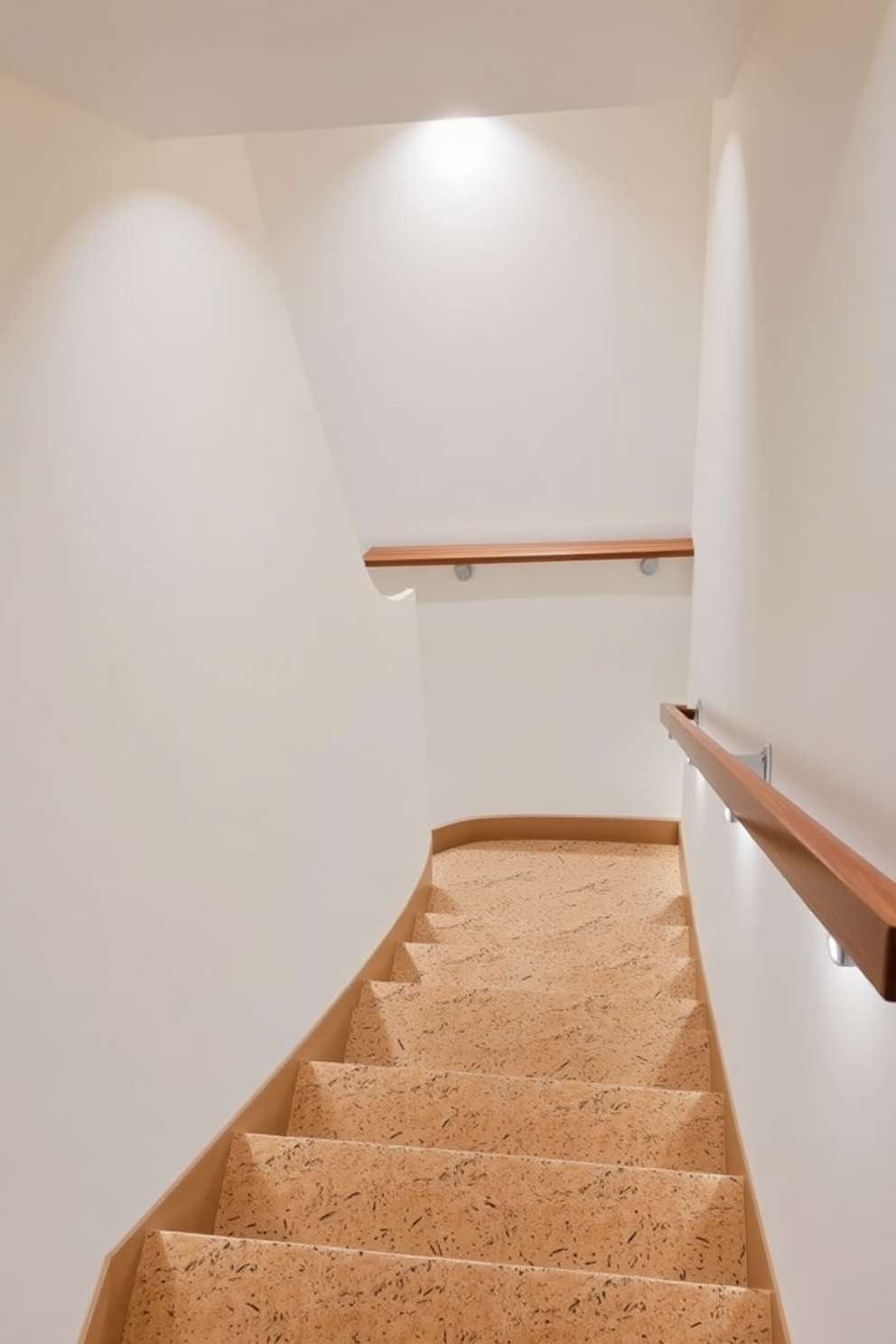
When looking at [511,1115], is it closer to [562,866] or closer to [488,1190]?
[488,1190]

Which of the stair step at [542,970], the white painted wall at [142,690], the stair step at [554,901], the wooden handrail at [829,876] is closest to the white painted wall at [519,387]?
the stair step at [554,901]

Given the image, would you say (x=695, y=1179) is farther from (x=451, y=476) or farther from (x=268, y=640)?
(x=451, y=476)

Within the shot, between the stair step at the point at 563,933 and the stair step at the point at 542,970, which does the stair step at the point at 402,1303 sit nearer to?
the stair step at the point at 542,970

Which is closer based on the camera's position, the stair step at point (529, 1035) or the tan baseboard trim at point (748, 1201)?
the tan baseboard trim at point (748, 1201)

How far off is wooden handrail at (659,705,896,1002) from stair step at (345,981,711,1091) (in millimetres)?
1825

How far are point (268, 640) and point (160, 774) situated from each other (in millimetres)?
736

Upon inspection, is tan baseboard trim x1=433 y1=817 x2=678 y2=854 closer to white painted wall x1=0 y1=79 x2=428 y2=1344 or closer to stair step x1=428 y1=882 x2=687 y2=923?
stair step x1=428 y1=882 x2=687 y2=923

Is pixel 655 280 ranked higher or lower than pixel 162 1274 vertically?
higher

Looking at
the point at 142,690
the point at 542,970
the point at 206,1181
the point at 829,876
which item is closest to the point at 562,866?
the point at 542,970

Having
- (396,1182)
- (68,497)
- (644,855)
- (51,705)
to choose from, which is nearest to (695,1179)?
(396,1182)

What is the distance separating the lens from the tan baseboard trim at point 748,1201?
1962mm

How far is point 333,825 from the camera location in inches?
141

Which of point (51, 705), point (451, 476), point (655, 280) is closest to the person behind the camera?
point (51, 705)

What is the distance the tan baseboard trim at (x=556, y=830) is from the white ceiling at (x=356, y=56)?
3.91 m
